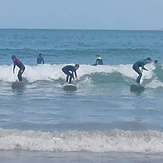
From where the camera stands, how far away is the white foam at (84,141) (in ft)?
38.3

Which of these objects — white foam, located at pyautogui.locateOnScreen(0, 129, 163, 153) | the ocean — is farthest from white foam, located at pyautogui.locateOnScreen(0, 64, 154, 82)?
white foam, located at pyautogui.locateOnScreen(0, 129, 163, 153)

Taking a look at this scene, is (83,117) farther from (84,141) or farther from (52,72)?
(52,72)

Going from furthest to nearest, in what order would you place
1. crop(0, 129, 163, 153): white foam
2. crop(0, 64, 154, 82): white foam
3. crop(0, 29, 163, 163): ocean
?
1. crop(0, 64, 154, 82): white foam
2. crop(0, 129, 163, 153): white foam
3. crop(0, 29, 163, 163): ocean

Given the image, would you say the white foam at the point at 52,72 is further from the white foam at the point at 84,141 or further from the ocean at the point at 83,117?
the white foam at the point at 84,141

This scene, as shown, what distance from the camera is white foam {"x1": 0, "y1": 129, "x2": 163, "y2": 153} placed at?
11.7 m

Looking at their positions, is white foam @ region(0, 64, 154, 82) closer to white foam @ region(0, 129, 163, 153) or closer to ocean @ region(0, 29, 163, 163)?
ocean @ region(0, 29, 163, 163)

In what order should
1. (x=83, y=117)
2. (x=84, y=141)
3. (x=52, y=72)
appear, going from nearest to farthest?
(x=84, y=141) < (x=83, y=117) < (x=52, y=72)

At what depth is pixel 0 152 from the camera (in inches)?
444

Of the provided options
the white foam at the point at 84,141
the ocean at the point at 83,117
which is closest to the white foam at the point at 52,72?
the ocean at the point at 83,117

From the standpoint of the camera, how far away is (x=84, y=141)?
39.3ft

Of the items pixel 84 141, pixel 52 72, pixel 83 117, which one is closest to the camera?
pixel 84 141

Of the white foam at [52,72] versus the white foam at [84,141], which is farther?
the white foam at [52,72]

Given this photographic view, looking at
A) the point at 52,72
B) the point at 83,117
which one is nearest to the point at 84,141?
the point at 83,117

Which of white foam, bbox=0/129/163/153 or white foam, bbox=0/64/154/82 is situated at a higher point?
white foam, bbox=0/64/154/82
